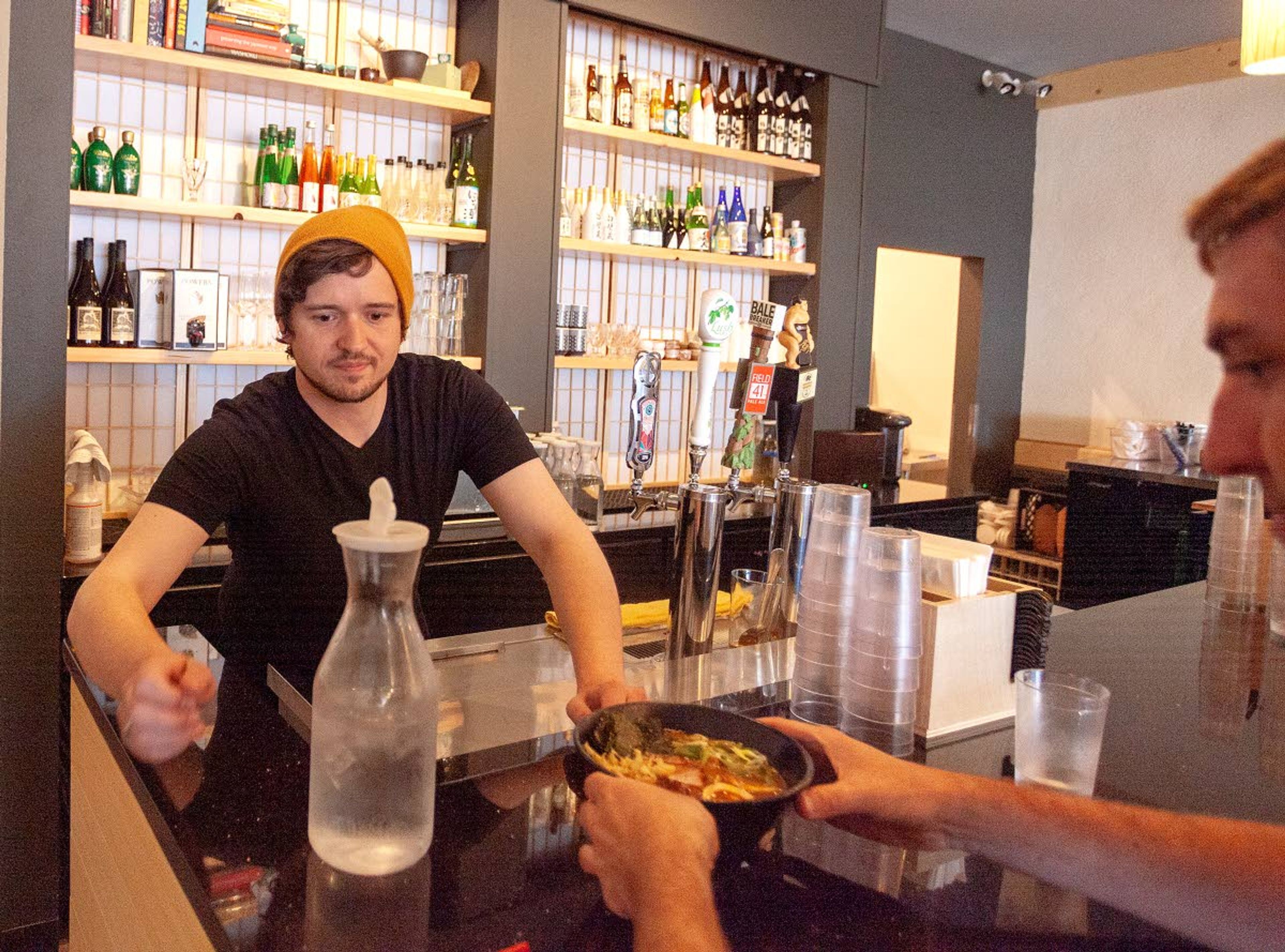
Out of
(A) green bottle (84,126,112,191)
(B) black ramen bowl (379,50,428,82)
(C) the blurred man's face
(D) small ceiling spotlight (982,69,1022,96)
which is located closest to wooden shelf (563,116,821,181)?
(B) black ramen bowl (379,50,428,82)

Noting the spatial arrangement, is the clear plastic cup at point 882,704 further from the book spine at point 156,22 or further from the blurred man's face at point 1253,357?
the book spine at point 156,22

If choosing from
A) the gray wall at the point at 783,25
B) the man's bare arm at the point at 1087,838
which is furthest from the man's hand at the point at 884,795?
the gray wall at the point at 783,25

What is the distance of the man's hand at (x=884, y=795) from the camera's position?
1040 mm

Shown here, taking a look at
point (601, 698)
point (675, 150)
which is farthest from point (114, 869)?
point (675, 150)

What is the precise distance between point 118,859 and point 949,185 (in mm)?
5726

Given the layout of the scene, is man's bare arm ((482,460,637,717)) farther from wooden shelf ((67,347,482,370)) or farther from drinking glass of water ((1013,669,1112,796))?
wooden shelf ((67,347,482,370))

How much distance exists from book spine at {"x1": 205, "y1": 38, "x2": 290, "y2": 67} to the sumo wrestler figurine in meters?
1.73

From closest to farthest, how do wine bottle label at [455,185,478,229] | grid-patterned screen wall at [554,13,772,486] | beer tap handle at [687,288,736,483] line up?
beer tap handle at [687,288,736,483], wine bottle label at [455,185,478,229], grid-patterned screen wall at [554,13,772,486]

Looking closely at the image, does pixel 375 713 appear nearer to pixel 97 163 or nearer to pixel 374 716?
pixel 374 716

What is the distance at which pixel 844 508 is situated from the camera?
1.38 metres

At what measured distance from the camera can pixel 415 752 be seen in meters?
0.92

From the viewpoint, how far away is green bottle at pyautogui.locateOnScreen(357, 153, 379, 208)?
12.0 feet

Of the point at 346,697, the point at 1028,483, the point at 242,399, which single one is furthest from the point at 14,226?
the point at 1028,483

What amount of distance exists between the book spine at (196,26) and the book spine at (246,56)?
2cm
